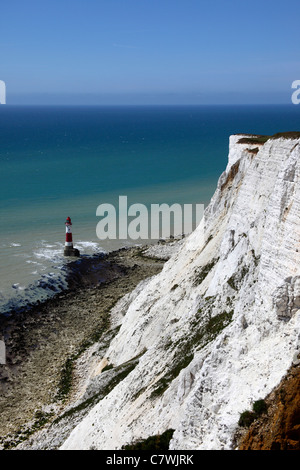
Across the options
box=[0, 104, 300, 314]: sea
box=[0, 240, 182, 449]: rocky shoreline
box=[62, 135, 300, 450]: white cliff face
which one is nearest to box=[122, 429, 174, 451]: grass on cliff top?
box=[62, 135, 300, 450]: white cliff face

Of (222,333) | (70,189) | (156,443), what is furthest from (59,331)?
(70,189)

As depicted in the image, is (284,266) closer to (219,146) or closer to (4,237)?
(4,237)

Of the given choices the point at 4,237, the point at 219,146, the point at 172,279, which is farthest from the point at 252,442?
the point at 219,146

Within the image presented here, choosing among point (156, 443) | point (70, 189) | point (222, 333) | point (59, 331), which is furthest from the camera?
point (70, 189)

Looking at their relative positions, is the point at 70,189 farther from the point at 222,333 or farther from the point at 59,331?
the point at 222,333

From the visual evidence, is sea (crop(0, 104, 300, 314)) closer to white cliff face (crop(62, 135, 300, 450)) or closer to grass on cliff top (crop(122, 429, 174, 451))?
white cliff face (crop(62, 135, 300, 450))

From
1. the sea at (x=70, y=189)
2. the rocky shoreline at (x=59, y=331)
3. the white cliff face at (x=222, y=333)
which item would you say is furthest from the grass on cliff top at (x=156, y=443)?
the sea at (x=70, y=189)
